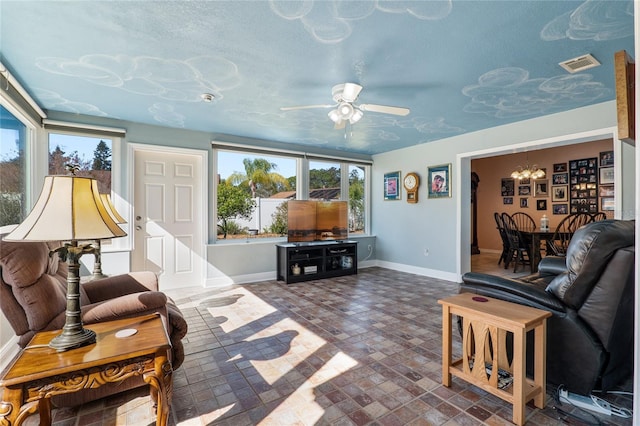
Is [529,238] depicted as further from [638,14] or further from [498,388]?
[638,14]

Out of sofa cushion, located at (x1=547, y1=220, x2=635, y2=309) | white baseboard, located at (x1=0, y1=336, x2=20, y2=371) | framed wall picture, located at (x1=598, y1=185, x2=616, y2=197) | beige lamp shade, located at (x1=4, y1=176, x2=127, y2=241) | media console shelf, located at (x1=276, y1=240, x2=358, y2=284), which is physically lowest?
white baseboard, located at (x1=0, y1=336, x2=20, y2=371)

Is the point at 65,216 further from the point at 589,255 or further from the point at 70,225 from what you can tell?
the point at 589,255

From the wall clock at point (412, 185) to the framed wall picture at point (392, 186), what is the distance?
23 cm

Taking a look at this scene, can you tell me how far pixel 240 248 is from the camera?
4805mm

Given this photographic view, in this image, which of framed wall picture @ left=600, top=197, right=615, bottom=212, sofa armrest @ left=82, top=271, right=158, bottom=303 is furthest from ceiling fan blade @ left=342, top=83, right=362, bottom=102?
framed wall picture @ left=600, top=197, right=615, bottom=212

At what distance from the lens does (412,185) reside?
18.0 ft

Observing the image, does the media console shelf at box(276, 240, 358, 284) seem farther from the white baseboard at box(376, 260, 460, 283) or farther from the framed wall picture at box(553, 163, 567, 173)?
the framed wall picture at box(553, 163, 567, 173)

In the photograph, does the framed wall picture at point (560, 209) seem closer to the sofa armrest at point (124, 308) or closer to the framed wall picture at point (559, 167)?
the framed wall picture at point (559, 167)

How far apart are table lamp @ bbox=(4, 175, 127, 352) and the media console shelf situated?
3.45 meters

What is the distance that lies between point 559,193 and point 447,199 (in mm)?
3654

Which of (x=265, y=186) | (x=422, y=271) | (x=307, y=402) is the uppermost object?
(x=265, y=186)

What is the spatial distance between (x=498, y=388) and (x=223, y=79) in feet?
10.2

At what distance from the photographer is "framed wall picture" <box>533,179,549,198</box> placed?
7.02 meters

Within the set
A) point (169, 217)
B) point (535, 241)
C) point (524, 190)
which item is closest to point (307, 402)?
point (169, 217)
